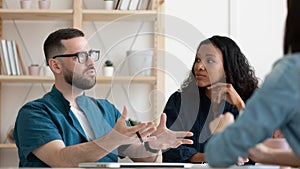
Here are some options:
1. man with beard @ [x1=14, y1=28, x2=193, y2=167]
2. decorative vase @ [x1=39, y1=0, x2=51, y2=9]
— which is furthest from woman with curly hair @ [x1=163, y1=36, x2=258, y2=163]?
decorative vase @ [x1=39, y1=0, x2=51, y2=9]

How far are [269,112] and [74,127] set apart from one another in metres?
1.60

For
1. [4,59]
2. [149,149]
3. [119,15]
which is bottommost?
[149,149]

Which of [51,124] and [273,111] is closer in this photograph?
[273,111]

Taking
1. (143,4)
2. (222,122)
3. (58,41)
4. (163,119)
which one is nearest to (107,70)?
(143,4)

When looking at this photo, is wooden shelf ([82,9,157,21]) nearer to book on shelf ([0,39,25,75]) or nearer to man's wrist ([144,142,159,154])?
book on shelf ([0,39,25,75])

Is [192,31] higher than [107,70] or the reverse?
higher

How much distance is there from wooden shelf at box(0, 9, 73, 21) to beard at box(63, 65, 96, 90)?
78cm

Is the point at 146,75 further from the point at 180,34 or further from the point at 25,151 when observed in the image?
the point at 25,151

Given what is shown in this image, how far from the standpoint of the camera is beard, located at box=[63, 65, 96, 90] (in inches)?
→ 109

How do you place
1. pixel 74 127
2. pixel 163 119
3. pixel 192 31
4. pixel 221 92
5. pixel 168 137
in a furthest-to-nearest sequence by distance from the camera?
1. pixel 192 31
2. pixel 221 92
3. pixel 74 127
4. pixel 168 137
5. pixel 163 119

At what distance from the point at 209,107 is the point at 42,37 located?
4.10 feet

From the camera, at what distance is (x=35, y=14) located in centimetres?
356

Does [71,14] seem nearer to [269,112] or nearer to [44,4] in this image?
[44,4]

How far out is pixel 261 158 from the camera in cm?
127
